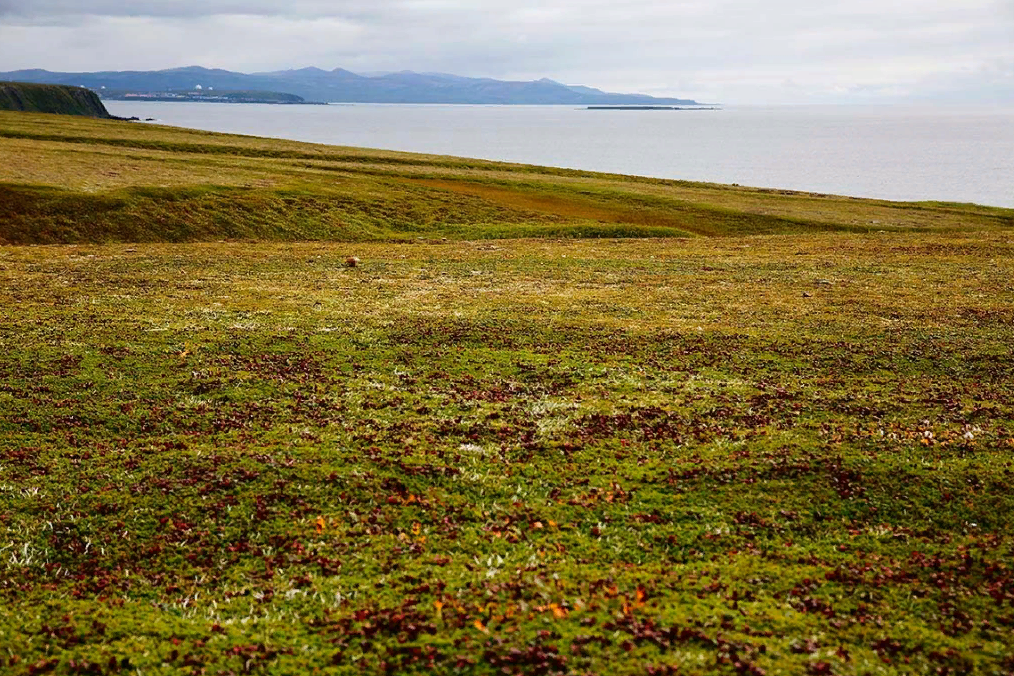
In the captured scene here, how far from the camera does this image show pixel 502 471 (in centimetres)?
1827

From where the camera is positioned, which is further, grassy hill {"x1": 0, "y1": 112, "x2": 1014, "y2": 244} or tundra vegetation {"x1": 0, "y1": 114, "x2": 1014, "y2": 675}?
grassy hill {"x1": 0, "y1": 112, "x2": 1014, "y2": 244}

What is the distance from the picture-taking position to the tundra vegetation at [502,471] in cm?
1233

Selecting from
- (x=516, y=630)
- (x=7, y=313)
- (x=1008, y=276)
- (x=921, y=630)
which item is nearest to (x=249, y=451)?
(x=516, y=630)

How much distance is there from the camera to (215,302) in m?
35.3

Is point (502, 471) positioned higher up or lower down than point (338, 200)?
lower down

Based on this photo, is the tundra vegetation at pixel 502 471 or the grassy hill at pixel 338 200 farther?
the grassy hill at pixel 338 200

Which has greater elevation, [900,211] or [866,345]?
[900,211]

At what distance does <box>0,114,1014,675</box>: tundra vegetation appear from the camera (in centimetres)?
1233

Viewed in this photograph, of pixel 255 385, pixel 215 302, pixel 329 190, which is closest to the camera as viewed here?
pixel 255 385

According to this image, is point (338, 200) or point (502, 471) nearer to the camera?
point (502, 471)

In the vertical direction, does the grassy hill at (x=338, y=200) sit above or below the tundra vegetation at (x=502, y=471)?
above

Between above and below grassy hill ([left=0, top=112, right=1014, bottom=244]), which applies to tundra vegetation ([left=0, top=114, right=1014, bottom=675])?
below

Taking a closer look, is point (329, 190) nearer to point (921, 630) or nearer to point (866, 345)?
point (866, 345)

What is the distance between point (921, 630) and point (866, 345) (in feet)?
60.7
